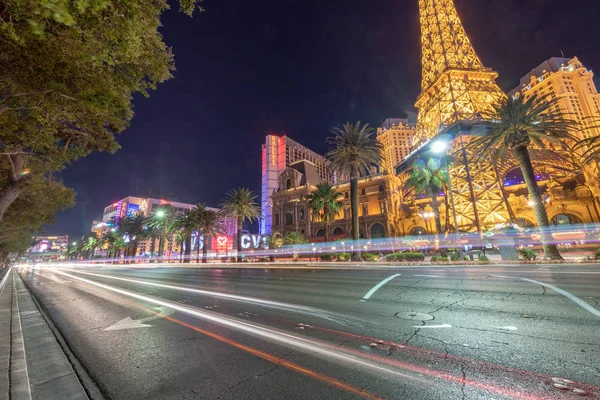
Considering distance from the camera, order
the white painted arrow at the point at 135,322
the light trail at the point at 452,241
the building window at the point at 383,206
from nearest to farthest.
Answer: the white painted arrow at the point at 135,322
the light trail at the point at 452,241
the building window at the point at 383,206

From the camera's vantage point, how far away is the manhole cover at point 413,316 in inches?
222

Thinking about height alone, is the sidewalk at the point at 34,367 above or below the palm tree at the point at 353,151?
below

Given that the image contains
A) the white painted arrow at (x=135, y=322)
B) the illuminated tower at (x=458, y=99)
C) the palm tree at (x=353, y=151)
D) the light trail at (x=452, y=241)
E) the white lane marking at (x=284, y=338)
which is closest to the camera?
the white lane marking at (x=284, y=338)

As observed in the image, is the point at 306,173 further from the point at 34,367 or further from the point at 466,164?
the point at 34,367

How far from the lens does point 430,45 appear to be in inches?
2367

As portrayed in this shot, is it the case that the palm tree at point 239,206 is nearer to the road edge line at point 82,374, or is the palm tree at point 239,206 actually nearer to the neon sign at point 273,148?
the road edge line at point 82,374

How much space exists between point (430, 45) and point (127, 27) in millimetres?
74279

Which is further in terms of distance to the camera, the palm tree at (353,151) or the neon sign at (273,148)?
the neon sign at (273,148)

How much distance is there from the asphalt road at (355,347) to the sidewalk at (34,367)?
1.05 feet

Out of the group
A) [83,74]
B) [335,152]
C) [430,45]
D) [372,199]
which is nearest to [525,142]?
[335,152]

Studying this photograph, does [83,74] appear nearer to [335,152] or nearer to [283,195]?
Answer: [335,152]

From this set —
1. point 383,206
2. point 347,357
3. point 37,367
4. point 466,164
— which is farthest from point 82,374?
point 383,206

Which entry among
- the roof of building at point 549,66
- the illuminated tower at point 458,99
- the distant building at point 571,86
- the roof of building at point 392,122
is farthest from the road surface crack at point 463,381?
the roof of building at point 549,66

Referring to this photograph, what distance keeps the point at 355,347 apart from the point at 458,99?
60.8m
